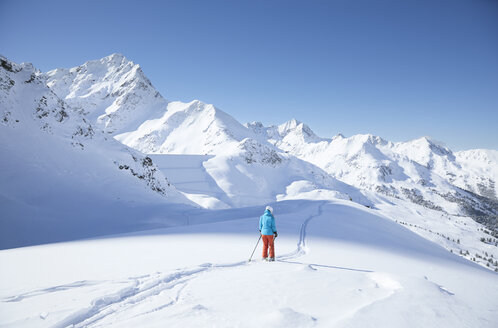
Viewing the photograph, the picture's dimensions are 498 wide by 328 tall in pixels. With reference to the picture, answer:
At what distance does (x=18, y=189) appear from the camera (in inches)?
744

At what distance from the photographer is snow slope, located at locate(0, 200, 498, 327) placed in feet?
13.5

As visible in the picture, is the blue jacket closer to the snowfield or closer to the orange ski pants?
the orange ski pants

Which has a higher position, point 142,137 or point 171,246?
point 142,137

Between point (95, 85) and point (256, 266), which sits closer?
point (256, 266)

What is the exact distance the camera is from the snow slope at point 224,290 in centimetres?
411

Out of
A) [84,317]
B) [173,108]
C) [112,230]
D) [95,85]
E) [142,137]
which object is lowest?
[112,230]

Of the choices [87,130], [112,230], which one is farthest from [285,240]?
[87,130]

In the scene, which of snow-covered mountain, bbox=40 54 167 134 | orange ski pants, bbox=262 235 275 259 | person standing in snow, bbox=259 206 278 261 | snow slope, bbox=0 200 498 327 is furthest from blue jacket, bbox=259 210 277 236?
snow-covered mountain, bbox=40 54 167 134

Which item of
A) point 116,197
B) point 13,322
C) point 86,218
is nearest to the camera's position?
point 13,322

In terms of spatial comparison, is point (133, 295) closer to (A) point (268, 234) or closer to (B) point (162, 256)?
(B) point (162, 256)

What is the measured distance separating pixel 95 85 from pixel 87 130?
177m

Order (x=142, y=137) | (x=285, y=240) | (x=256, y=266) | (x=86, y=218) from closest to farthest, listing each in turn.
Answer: (x=256, y=266), (x=285, y=240), (x=86, y=218), (x=142, y=137)

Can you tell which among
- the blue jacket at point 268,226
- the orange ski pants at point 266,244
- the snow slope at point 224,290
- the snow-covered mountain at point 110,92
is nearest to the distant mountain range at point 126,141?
the snow-covered mountain at point 110,92

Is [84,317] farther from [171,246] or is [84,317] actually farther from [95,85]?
[95,85]
